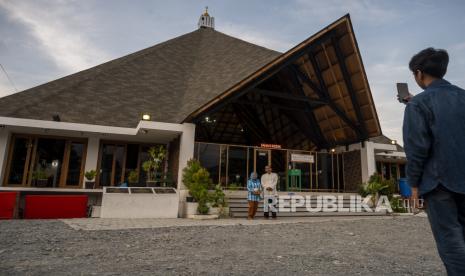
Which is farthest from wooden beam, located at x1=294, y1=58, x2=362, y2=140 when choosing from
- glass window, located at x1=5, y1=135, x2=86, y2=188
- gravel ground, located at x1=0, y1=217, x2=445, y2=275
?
glass window, located at x1=5, y1=135, x2=86, y2=188

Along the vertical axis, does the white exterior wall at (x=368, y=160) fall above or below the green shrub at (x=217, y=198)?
above

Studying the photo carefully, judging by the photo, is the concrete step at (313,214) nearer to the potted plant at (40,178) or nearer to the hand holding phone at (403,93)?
the potted plant at (40,178)

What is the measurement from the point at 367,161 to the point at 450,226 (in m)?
13.6

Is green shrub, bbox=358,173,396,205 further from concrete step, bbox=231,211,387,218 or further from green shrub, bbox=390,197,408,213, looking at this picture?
concrete step, bbox=231,211,387,218

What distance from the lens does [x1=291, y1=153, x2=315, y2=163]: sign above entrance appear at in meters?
15.9

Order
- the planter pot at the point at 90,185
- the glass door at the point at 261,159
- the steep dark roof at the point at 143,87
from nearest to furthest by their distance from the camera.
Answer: the planter pot at the point at 90,185 < the steep dark roof at the point at 143,87 < the glass door at the point at 261,159

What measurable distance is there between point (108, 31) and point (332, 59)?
11418 mm

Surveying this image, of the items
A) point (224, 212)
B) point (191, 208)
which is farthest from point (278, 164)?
point (191, 208)

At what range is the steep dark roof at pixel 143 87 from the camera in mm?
12336

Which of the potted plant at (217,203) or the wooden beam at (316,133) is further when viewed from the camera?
the wooden beam at (316,133)

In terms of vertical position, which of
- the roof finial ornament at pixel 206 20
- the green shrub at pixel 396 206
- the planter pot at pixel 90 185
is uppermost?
the roof finial ornament at pixel 206 20

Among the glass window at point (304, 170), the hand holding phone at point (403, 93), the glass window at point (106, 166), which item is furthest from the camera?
the glass window at point (304, 170)

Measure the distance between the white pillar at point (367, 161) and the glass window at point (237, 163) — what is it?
6003mm

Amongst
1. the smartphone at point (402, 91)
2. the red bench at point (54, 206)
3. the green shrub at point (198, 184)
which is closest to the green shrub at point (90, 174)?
the red bench at point (54, 206)
